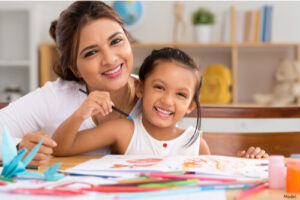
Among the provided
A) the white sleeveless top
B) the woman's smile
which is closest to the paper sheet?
the white sleeveless top

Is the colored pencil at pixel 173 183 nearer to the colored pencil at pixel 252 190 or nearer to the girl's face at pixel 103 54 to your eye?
the colored pencil at pixel 252 190

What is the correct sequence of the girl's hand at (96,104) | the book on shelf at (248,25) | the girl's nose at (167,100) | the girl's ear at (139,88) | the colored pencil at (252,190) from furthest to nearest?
the book on shelf at (248,25) → the girl's ear at (139,88) → the girl's nose at (167,100) → the girl's hand at (96,104) → the colored pencil at (252,190)

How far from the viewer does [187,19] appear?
4.13m

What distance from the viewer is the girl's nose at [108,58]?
55.4 inches

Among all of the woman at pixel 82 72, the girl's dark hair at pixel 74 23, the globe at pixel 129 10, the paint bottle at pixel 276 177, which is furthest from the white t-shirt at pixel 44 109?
the globe at pixel 129 10

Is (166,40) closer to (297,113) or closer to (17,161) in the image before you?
(297,113)

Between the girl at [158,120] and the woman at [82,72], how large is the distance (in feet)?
0.30

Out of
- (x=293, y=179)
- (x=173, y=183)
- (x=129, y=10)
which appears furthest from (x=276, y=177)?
(x=129, y=10)

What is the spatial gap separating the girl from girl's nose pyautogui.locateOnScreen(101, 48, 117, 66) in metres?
0.13

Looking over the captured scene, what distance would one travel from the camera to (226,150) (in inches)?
64.1

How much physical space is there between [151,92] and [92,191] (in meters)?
0.66

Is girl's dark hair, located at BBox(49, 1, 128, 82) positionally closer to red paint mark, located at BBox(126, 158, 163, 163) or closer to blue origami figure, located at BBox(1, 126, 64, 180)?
red paint mark, located at BBox(126, 158, 163, 163)

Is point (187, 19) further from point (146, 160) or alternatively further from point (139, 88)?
point (146, 160)

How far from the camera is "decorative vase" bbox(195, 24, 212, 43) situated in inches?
153
